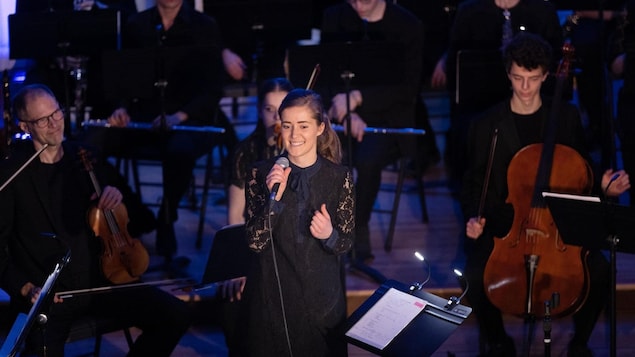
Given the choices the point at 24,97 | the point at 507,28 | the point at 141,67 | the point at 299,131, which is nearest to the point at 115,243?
the point at 24,97

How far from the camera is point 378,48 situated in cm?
490

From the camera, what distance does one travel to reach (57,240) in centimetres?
393

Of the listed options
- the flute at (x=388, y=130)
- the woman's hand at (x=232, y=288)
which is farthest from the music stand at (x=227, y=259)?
the flute at (x=388, y=130)

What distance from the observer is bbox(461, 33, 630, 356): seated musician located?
14.0 feet

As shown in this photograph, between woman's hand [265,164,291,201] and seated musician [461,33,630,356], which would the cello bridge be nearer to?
seated musician [461,33,630,356]

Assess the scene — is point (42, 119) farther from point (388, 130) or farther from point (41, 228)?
point (388, 130)

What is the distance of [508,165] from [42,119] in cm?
193

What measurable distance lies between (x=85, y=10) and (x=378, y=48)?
1.68 m

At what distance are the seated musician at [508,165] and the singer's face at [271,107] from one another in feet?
2.90

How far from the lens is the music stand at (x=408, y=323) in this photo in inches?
122

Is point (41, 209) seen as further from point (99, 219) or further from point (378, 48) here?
point (378, 48)

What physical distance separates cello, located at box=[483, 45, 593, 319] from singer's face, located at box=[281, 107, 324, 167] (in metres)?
1.06

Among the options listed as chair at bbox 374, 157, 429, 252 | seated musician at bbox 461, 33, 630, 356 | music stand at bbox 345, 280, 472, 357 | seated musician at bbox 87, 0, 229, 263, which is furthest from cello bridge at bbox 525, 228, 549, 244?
seated musician at bbox 87, 0, 229, 263

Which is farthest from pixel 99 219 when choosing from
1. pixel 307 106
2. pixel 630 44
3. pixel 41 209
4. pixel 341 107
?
pixel 630 44
